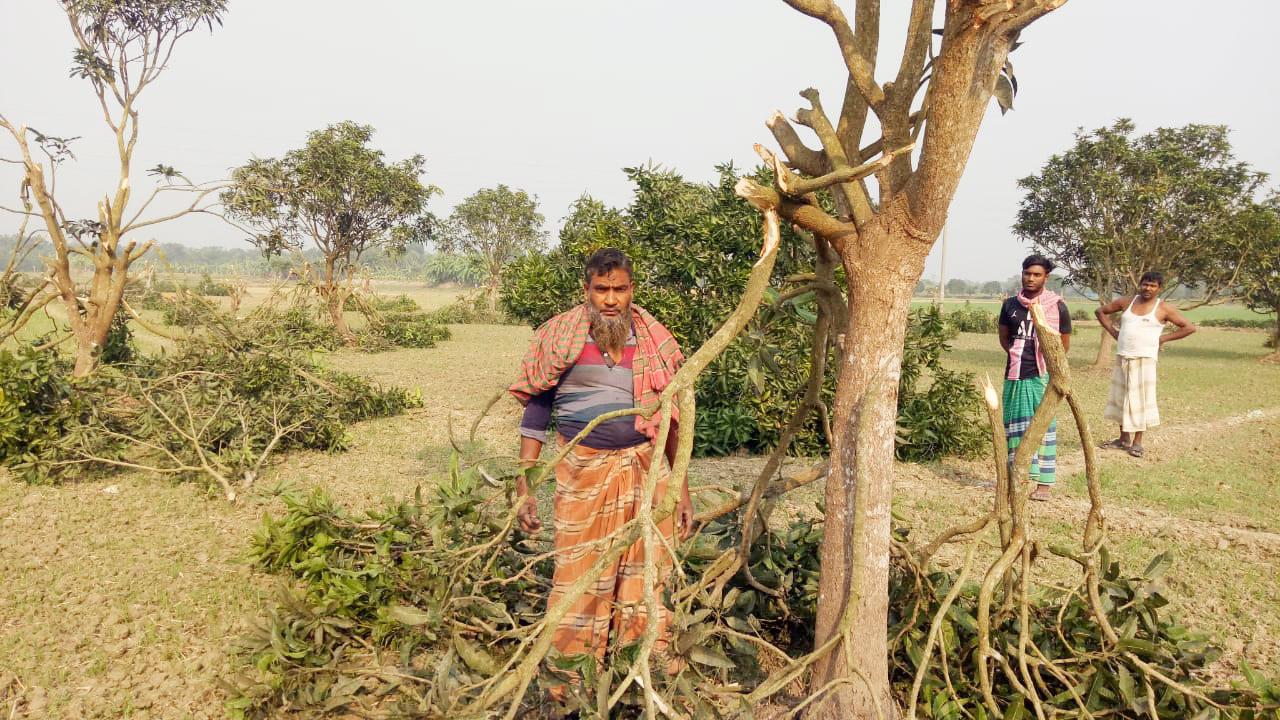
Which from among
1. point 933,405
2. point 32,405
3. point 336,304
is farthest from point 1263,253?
point 336,304

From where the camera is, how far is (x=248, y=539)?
13.7 ft

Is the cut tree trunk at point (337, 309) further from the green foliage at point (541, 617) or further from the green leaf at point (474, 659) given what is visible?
the green leaf at point (474, 659)

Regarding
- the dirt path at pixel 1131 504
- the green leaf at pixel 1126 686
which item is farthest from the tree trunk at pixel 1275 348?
the green leaf at pixel 1126 686

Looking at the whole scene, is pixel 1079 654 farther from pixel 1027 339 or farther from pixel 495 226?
pixel 495 226

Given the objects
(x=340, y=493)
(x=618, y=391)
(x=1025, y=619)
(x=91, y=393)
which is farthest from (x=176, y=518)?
(x=1025, y=619)

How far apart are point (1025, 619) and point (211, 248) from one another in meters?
178

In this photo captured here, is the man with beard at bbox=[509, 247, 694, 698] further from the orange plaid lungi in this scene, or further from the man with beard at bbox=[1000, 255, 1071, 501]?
the man with beard at bbox=[1000, 255, 1071, 501]

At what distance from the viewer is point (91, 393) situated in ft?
18.3

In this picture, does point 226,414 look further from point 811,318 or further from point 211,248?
point 211,248

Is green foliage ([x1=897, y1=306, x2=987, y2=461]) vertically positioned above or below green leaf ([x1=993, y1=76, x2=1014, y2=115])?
below

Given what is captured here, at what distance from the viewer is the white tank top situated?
634cm

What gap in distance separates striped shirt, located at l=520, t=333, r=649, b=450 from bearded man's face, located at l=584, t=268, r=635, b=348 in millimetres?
61

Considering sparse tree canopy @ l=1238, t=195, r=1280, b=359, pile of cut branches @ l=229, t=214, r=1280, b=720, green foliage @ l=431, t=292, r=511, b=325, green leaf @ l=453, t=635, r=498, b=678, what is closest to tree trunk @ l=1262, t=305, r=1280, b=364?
sparse tree canopy @ l=1238, t=195, r=1280, b=359

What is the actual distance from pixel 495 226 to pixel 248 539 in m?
26.7
